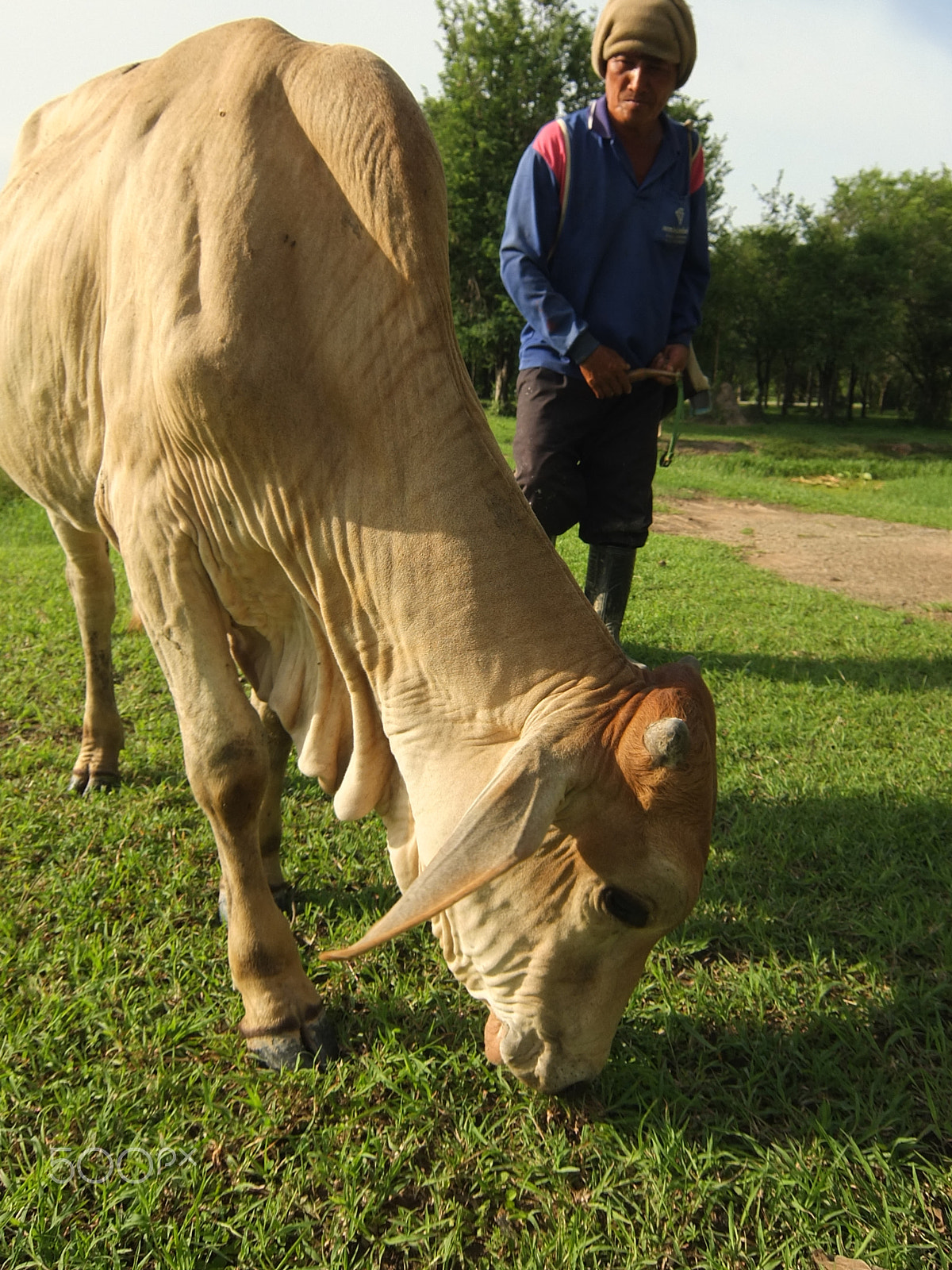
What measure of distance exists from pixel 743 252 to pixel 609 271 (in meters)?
36.3

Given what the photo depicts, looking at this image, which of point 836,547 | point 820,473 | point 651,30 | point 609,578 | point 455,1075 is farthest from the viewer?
point 820,473

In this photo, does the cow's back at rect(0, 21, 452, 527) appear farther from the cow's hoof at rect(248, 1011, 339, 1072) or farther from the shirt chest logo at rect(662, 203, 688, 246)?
the shirt chest logo at rect(662, 203, 688, 246)

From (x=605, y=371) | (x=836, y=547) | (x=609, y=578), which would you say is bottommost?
(x=836, y=547)

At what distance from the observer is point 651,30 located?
9.73 ft

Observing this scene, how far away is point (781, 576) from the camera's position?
7262 mm

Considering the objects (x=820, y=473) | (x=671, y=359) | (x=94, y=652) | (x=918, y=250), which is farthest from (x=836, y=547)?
(x=918, y=250)

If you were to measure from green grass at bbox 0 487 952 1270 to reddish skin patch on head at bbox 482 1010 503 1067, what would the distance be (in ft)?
0.55

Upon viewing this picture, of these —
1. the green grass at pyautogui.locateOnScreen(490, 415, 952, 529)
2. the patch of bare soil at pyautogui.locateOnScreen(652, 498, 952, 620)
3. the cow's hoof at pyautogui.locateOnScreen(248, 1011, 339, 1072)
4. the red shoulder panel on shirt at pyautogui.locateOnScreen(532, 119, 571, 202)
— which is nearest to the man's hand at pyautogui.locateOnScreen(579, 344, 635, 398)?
the red shoulder panel on shirt at pyautogui.locateOnScreen(532, 119, 571, 202)

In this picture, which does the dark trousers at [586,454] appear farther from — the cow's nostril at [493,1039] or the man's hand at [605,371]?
the cow's nostril at [493,1039]

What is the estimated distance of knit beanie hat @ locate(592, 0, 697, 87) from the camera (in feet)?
9.72

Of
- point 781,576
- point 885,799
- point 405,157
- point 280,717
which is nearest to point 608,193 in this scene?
point 405,157

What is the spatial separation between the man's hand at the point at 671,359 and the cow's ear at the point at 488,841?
2227mm

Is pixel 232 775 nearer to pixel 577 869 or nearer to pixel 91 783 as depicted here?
pixel 577 869

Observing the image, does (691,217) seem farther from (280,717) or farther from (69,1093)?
(69,1093)
